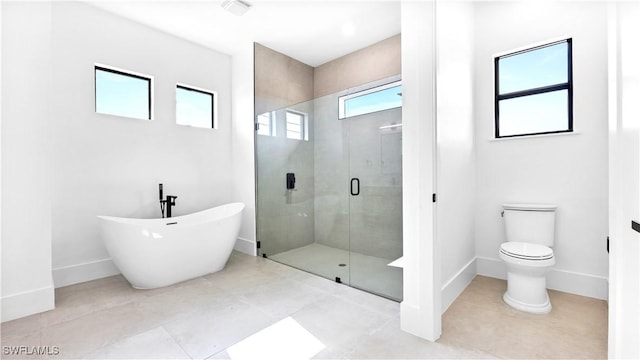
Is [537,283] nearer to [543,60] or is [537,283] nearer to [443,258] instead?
[443,258]

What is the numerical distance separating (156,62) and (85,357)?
292 cm

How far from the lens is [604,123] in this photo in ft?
7.38

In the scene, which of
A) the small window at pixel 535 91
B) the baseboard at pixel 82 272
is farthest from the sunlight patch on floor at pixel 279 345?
the small window at pixel 535 91

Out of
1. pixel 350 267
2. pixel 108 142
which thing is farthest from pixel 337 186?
pixel 108 142

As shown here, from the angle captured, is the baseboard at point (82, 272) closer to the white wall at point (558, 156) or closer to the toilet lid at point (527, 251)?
the toilet lid at point (527, 251)

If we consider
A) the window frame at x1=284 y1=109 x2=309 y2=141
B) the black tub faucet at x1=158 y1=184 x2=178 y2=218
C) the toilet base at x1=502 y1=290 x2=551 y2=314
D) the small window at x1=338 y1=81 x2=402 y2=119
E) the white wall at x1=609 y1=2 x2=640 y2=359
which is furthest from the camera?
the window frame at x1=284 y1=109 x2=309 y2=141

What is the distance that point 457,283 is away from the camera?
237 cm

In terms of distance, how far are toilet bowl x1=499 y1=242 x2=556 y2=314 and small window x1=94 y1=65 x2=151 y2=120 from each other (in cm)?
391

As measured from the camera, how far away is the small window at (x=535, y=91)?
2482 mm

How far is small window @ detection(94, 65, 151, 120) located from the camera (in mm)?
2828

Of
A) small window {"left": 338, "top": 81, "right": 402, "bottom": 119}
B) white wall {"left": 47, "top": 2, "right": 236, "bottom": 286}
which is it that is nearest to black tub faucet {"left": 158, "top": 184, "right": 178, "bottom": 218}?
white wall {"left": 47, "top": 2, "right": 236, "bottom": 286}

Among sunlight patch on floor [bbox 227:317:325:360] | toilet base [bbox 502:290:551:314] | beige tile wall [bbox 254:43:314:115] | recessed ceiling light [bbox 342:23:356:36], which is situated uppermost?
recessed ceiling light [bbox 342:23:356:36]

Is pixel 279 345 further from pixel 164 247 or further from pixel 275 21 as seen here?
pixel 275 21

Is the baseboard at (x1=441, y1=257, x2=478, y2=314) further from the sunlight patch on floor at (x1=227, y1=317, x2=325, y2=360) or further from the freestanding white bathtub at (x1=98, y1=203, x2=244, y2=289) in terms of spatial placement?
the freestanding white bathtub at (x1=98, y1=203, x2=244, y2=289)
